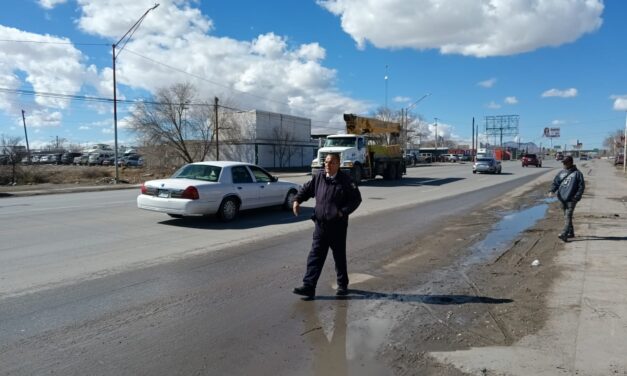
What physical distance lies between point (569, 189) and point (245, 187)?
286 inches

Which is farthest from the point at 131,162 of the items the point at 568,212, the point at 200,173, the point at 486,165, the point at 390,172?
the point at 568,212

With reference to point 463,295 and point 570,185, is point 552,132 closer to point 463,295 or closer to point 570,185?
point 570,185

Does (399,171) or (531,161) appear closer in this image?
(399,171)

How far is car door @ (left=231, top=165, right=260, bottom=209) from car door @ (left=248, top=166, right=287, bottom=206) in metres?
0.21

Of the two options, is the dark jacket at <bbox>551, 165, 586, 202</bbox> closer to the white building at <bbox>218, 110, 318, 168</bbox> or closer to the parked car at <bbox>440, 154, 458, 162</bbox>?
the white building at <bbox>218, 110, 318, 168</bbox>

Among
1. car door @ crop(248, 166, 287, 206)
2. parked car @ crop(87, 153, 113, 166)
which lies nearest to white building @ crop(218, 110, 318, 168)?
parked car @ crop(87, 153, 113, 166)

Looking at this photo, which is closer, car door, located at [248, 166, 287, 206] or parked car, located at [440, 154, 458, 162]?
car door, located at [248, 166, 287, 206]

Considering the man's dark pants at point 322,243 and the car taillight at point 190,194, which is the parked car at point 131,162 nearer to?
the car taillight at point 190,194

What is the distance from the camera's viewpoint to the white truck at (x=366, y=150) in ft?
84.2

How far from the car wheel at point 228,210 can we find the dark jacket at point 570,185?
23.5 ft

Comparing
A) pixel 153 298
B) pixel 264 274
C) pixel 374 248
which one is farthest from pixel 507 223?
pixel 153 298

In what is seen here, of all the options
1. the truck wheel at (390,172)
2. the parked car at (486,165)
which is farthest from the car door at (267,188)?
the parked car at (486,165)

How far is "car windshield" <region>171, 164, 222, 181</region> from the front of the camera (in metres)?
12.0

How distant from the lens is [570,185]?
9375mm
